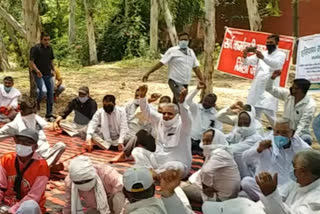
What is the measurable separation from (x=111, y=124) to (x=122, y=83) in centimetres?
623

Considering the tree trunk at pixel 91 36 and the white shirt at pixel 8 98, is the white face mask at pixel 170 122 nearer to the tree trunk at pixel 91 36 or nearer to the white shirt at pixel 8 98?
the white shirt at pixel 8 98

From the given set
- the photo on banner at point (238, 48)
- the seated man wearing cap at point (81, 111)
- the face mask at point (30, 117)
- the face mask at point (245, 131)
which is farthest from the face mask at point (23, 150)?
the photo on banner at point (238, 48)

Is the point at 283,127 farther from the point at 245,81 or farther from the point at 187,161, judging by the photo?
the point at 245,81

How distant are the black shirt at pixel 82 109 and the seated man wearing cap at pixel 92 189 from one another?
297 cm

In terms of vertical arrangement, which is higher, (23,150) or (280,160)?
(23,150)

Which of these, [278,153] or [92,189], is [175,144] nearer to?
[278,153]

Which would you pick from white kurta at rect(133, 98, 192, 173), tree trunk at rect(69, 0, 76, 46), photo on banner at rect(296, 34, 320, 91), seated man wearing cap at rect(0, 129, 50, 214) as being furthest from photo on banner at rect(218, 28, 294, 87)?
tree trunk at rect(69, 0, 76, 46)

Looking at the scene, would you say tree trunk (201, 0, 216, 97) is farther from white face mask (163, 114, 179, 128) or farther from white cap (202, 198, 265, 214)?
white cap (202, 198, 265, 214)

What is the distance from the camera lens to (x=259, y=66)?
672cm

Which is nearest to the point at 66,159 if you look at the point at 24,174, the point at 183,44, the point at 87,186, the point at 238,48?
the point at 24,174

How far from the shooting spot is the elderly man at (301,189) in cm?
279

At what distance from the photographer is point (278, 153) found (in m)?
4.08

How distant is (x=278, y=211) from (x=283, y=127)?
4.40 ft

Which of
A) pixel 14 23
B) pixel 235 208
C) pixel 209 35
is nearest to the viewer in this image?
pixel 235 208
